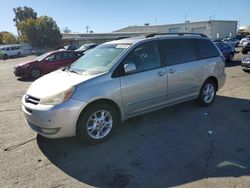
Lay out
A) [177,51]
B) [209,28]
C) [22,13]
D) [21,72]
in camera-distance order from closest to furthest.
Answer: [177,51] < [21,72] < [209,28] < [22,13]

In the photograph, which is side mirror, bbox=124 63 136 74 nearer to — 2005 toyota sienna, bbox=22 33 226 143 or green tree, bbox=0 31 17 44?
2005 toyota sienna, bbox=22 33 226 143

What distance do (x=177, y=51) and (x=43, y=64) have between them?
33.7 ft

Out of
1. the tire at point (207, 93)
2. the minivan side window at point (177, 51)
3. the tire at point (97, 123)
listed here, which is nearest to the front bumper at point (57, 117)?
the tire at point (97, 123)

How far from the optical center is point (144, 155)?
4.12 meters

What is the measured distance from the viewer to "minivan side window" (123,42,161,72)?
493cm

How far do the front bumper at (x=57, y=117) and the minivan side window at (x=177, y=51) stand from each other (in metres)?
2.28

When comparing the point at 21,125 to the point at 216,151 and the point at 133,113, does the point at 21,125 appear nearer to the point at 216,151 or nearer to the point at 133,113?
the point at 133,113

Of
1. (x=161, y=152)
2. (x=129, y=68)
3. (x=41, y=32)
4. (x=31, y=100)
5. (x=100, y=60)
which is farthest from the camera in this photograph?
(x=41, y=32)

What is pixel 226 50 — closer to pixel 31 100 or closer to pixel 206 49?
pixel 206 49

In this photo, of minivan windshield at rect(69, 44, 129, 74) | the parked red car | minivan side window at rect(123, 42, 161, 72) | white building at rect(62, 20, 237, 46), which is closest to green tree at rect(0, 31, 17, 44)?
white building at rect(62, 20, 237, 46)

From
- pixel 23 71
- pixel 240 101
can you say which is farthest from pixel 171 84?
pixel 23 71

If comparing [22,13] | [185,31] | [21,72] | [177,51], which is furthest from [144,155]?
[22,13]

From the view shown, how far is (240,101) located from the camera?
711 cm

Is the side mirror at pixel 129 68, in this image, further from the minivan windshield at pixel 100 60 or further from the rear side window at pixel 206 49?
the rear side window at pixel 206 49
